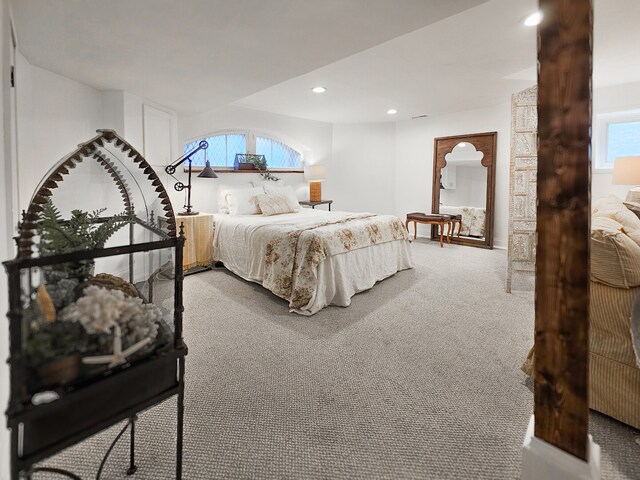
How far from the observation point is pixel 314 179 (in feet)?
20.2

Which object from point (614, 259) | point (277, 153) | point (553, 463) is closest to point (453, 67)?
point (614, 259)

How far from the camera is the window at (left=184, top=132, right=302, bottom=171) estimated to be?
16.2 ft

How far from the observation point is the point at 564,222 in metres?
1.15

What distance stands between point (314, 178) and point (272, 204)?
1.69 m

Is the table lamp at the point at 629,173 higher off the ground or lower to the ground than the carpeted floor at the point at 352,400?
higher

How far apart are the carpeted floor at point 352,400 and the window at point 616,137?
302cm

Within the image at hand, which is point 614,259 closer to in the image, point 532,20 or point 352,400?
point 352,400

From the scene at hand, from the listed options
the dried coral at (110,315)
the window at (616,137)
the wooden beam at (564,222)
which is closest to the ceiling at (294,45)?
the window at (616,137)

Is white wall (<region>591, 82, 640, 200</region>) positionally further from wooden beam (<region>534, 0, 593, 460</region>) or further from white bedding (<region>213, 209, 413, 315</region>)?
wooden beam (<region>534, 0, 593, 460</region>)

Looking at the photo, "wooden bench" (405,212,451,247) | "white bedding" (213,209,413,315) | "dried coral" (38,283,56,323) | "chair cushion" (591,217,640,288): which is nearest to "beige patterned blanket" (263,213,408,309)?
"white bedding" (213,209,413,315)

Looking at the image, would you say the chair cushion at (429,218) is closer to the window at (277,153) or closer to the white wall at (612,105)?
the white wall at (612,105)

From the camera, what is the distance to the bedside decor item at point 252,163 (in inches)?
208

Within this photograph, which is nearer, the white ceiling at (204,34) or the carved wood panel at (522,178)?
the white ceiling at (204,34)

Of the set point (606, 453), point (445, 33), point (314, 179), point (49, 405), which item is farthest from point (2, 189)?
point (314, 179)
